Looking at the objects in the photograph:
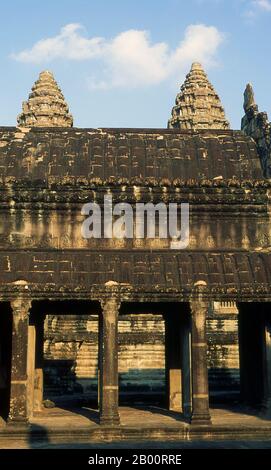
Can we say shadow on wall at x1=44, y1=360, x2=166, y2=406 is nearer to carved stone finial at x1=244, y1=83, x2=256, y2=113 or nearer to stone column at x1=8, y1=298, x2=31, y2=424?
stone column at x1=8, y1=298, x2=31, y2=424

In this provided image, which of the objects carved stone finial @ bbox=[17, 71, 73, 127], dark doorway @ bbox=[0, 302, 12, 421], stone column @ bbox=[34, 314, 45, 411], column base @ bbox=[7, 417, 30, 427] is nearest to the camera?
column base @ bbox=[7, 417, 30, 427]

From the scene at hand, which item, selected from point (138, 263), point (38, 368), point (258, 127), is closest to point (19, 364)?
point (138, 263)

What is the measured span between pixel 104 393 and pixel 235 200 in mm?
6795

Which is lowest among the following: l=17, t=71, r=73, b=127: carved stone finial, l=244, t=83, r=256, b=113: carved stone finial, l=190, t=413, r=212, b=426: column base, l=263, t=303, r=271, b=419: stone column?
l=190, t=413, r=212, b=426: column base

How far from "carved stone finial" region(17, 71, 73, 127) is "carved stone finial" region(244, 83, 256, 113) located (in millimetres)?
41875

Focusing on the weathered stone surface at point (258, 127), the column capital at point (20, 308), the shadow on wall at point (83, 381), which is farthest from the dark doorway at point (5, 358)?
the weathered stone surface at point (258, 127)

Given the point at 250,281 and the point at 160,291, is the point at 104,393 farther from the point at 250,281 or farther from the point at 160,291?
the point at 250,281

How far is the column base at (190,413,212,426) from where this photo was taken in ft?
53.7

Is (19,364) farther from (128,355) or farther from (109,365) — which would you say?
(128,355)

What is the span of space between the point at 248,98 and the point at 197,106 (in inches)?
1785

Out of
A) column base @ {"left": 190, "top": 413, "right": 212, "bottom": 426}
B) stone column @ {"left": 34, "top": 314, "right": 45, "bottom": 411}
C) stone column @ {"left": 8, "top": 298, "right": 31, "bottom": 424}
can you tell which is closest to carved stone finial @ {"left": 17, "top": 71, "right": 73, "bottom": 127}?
stone column @ {"left": 34, "top": 314, "right": 45, "bottom": 411}

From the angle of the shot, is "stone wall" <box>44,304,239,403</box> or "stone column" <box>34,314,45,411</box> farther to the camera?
"stone wall" <box>44,304,239,403</box>

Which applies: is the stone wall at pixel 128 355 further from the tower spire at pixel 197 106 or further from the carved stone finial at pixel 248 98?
the tower spire at pixel 197 106

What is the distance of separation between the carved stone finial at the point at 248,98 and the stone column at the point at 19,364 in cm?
1077
